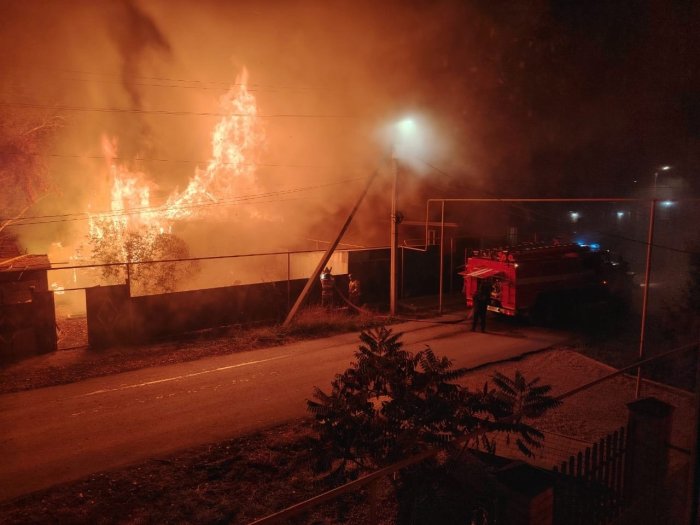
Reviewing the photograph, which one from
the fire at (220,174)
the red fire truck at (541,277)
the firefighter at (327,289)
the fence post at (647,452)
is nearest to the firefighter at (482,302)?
the red fire truck at (541,277)

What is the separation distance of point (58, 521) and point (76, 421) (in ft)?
9.57

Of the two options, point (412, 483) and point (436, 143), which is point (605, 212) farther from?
point (412, 483)

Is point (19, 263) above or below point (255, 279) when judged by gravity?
above

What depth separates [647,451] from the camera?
473 centimetres

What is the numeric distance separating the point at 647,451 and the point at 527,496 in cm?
226

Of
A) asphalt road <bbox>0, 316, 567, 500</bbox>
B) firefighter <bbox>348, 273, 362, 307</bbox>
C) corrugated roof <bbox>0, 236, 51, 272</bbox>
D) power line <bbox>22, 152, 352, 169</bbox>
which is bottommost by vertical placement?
asphalt road <bbox>0, 316, 567, 500</bbox>

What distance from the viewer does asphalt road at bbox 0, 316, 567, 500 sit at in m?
6.41

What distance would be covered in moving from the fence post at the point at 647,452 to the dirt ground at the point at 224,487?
1978mm

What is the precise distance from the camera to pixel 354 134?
27.2m

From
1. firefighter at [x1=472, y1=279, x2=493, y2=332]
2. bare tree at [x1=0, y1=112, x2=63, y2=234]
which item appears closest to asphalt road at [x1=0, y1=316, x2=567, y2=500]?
firefighter at [x1=472, y1=279, x2=493, y2=332]

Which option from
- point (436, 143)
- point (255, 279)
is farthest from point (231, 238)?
point (436, 143)

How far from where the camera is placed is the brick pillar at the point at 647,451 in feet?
15.4

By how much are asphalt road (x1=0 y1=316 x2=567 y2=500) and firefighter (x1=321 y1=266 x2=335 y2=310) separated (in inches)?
124

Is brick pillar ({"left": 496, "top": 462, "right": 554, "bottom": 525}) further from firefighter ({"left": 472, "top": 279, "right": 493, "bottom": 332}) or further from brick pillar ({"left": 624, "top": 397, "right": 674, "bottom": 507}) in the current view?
firefighter ({"left": 472, "top": 279, "right": 493, "bottom": 332})
